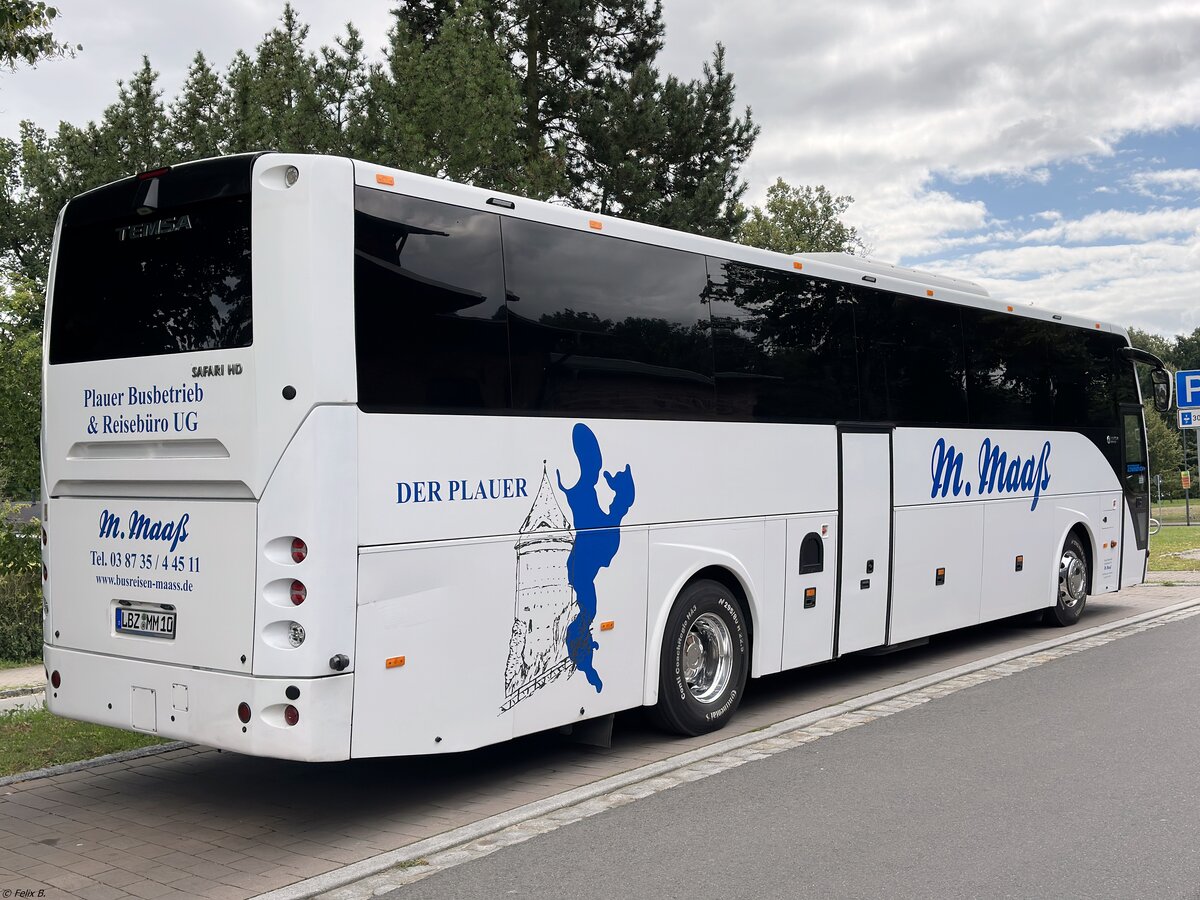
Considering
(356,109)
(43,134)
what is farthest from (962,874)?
(43,134)

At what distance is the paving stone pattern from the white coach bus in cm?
45

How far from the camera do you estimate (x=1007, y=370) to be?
39.3 feet

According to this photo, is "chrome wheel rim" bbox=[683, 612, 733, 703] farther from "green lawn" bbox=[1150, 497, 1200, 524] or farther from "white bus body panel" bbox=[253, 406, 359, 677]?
"green lawn" bbox=[1150, 497, 1200, 524]

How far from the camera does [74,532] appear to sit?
692 centimetres

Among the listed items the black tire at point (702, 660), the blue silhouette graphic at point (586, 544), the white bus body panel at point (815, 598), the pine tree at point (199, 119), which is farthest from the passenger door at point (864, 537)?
the pine tree at point (199, 119)

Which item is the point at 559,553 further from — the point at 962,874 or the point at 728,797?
the point at 962,874

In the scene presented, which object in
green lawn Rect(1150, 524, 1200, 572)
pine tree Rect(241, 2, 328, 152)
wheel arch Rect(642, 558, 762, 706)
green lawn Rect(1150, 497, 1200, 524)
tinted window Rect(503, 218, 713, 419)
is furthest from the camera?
green lawn Rect(1150, 497, 1200, 524)

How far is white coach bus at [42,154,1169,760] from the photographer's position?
591cm

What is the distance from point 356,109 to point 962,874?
16150mm

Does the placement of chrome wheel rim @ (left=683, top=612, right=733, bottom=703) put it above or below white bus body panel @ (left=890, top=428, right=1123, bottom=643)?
below

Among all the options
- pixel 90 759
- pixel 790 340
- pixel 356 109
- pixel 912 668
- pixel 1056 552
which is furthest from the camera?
pixel 356 109

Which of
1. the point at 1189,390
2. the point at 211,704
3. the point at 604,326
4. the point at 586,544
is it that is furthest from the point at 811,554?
the point at 1189,390

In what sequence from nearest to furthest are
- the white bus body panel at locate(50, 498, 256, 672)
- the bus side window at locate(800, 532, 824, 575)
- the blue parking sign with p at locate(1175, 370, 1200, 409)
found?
the white bus body panel at locate(50, 498, 256, 672)
the bus side window at locate(800, 532, 824, 575)
the blue parking sign with p at locate(1175, 370, 1200, 409)

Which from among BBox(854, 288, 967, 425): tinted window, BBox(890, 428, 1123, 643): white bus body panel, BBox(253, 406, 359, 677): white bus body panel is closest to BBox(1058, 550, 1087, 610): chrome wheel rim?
BBox(890, 428, 1123, 643): white bus body panel
